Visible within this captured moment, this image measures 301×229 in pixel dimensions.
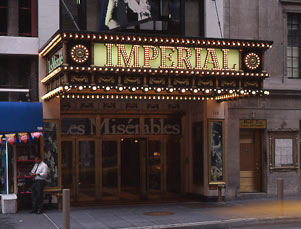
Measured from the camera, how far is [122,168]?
19.8m

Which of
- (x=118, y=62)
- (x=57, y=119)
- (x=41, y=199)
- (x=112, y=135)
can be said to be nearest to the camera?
(x=118, y=62)

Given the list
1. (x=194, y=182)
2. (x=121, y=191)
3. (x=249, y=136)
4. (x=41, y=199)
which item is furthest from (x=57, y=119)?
(x=249, y=136)

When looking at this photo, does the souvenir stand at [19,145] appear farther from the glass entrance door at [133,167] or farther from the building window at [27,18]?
the glass entrance door at [133,167]

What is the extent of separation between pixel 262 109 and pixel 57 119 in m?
7.63

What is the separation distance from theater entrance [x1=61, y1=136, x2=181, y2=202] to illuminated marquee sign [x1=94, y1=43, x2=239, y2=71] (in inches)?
207

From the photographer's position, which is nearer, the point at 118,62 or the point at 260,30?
the point at 118,62

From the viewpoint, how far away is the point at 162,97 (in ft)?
56.0

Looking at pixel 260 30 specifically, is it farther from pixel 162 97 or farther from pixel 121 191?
pixel 121 191

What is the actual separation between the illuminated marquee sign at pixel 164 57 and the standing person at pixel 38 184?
3.89 meters

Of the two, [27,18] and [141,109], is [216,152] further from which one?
[27,18]

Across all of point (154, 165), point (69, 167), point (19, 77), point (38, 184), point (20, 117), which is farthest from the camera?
point (154, 165)

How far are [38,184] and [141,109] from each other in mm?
5283

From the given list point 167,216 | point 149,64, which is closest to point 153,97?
point 149,64

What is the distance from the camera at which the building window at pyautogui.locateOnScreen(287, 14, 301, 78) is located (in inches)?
801
